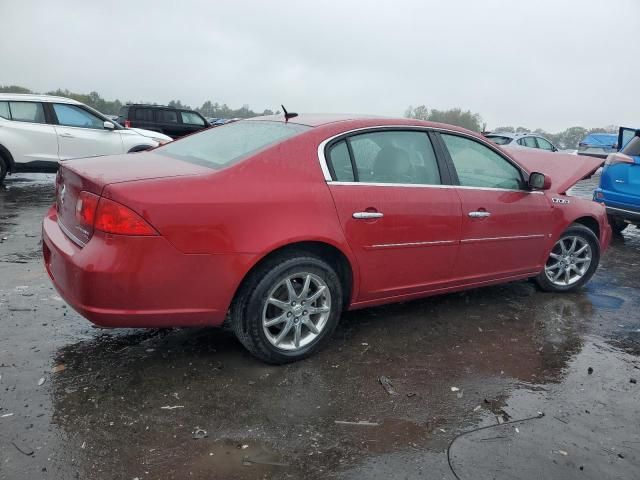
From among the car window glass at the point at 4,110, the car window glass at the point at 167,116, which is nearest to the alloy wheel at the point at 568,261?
the car window glass at the point at 4,110

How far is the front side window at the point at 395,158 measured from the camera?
3619mm

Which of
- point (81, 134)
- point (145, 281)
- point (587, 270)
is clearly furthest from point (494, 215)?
point (81, 134)

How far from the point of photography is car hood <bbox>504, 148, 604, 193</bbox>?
4.95 metres

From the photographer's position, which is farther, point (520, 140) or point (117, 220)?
point (520, 140)

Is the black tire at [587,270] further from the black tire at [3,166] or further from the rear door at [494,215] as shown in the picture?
the black tire at [3,166]

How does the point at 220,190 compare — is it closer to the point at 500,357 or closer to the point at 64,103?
the point at 500,357

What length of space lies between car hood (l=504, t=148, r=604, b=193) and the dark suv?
594 inches

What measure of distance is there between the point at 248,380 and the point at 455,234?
1896mm

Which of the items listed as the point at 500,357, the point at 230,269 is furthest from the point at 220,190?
the point at 500,357

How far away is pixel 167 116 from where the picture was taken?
18562 mm

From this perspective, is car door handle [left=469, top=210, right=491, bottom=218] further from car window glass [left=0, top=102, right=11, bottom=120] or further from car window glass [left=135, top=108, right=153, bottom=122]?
car window glass [left=135, top=108, right=153, bottom=122]

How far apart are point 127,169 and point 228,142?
773 mm

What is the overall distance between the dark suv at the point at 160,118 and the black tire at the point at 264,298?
16066mm

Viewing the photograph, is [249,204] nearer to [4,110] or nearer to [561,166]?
A: [561,166]
